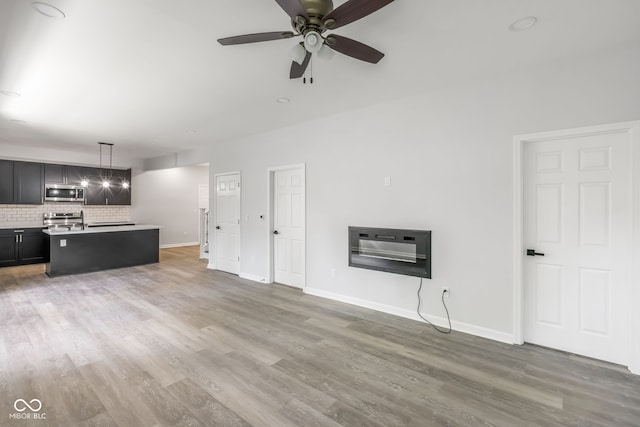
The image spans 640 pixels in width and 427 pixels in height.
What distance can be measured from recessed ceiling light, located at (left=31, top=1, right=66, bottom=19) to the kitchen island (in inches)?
206

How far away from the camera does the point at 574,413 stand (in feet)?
6.64

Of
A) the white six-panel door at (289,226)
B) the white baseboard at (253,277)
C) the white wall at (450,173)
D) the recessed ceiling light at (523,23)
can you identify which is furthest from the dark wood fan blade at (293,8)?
the white baseboard at (253,277)

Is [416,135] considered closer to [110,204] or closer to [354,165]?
[354,165]

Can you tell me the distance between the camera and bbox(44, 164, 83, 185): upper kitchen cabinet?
732 centimetres

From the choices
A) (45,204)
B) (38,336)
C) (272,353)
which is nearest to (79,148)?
(45,204)

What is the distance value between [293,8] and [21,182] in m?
8.72

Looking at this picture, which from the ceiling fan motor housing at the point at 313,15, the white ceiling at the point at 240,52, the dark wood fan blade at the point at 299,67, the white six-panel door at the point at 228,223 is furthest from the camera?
the white six-panel door at the point at 228,223

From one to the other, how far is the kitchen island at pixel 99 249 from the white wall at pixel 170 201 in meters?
2.21

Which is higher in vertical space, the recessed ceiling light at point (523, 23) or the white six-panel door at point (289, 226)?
the recessed ceiling light at point (523, 23)

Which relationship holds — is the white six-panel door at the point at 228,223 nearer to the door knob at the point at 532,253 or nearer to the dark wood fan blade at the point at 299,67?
the dark wood fan blade at the point at 299,67

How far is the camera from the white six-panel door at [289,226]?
4.96m

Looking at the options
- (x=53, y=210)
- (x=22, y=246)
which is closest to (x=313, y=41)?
(x=22, y=246)

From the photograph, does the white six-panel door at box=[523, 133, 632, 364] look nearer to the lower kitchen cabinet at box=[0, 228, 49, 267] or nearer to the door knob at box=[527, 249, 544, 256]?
the door knob at box=[527, 249, 544, 256]

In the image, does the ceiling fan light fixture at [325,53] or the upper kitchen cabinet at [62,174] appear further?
the upper kitchen cabinet at [62,174]
